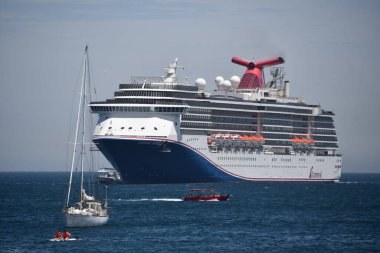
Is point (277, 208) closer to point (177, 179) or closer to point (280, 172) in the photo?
point (177, 179)

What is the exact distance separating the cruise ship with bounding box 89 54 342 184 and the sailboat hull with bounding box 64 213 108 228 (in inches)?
2219

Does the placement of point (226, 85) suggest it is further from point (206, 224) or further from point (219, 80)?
point (206, 224)

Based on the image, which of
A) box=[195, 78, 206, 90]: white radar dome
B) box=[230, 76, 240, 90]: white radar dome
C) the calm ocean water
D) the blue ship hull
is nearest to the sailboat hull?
the calm ocean water

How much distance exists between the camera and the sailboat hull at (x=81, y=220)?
272 ft

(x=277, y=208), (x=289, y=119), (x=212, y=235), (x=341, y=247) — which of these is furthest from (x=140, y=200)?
(x=289, y=119)

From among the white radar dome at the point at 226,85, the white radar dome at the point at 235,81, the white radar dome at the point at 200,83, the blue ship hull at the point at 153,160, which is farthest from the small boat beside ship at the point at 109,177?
the white radar dome at the point at 235,81

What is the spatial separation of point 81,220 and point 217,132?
251 ft

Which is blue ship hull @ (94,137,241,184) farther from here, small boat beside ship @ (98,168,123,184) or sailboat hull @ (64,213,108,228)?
sailboat hull @ (64,213,108,228)

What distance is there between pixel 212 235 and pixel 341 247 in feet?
37.0

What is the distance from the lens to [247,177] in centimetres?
16138

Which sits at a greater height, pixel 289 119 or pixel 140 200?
pixel 289 119

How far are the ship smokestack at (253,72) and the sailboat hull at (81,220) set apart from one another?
9438 centimetres

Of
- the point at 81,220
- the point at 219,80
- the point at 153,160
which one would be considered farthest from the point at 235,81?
the point at 81,220

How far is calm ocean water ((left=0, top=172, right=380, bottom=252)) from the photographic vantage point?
2977 inches
